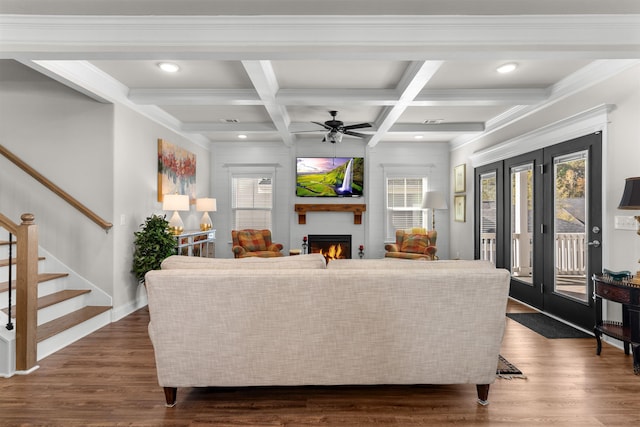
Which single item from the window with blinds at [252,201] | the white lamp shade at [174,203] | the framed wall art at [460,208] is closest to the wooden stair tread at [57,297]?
the white lamp shade at [174,203]

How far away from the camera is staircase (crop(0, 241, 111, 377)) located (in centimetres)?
287

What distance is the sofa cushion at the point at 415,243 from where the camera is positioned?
262 inches

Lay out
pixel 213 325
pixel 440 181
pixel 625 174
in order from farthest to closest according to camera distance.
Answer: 1. pixel 440 181
2. pixel 625 174
3. pixel 213 325

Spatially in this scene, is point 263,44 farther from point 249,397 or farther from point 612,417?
point 612,417

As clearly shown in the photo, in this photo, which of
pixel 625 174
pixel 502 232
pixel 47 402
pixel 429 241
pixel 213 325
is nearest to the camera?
pixel 213 325

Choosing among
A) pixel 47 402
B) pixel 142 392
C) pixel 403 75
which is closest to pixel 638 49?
pixel 403 75

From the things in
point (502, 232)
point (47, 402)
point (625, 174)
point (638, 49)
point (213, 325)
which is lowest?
point (47, 402)

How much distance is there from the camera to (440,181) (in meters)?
7.80

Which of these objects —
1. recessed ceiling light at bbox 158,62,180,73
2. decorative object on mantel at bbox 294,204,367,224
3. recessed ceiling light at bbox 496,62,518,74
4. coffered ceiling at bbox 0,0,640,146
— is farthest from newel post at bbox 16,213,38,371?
decorative object on mantel at bbox 294,204,367,224

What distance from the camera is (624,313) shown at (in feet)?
10.2

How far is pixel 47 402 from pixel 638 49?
4592mm

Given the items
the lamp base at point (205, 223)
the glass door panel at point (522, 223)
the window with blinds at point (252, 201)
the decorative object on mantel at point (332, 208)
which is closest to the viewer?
the glass door panel at point (522, 223)

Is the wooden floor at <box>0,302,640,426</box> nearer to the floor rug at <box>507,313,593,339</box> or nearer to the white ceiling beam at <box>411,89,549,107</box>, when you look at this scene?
the floor rug at <box>507,313,593,339</box>

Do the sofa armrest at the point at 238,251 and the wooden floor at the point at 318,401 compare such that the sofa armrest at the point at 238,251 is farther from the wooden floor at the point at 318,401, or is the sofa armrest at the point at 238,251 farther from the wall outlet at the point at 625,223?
the wall outlet at the point at 625,223
